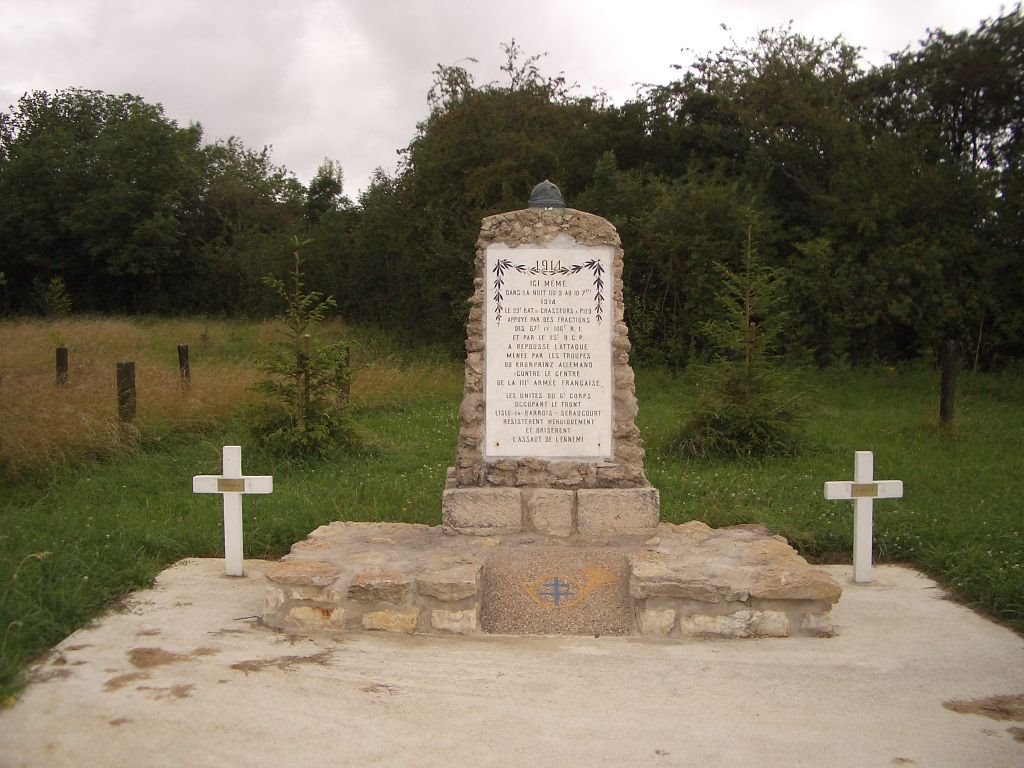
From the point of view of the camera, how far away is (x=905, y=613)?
17.6 feet

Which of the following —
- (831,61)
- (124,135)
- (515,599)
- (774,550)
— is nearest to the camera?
(515,599)

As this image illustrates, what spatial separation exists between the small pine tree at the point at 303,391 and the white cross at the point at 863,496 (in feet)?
16.6

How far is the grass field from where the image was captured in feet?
18.4

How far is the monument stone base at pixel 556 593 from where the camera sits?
4953 millimetres

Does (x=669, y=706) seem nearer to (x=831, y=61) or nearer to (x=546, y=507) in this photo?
(x=546, y=507)

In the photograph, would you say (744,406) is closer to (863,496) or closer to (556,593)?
(863,496)

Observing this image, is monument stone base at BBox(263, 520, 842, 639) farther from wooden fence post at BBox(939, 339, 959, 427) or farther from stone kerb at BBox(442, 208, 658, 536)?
wooden fence post at BBox(939, 339, 959, 427)

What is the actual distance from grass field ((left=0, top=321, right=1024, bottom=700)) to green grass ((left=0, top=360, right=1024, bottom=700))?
0.02 m

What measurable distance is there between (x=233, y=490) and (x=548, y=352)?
2180 millimetres

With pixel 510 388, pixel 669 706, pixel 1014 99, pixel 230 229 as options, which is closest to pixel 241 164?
pixel 230 229

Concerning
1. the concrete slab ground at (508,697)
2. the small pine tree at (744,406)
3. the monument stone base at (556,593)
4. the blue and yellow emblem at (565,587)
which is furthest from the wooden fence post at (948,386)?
the blue and yellow emblem at (565,587)

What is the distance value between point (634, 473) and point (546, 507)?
60 centimetres

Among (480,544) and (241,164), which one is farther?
(241,164)

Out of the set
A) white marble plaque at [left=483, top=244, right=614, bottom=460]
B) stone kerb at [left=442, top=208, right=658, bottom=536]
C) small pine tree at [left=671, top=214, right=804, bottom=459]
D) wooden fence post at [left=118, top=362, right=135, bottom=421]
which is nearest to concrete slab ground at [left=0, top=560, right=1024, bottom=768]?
stone kerb at [left=442, top=208, right=658, bottom=536]
